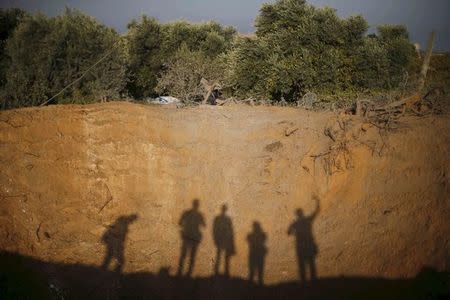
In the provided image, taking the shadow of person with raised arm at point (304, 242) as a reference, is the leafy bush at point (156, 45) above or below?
above

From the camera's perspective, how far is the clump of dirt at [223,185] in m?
7.34

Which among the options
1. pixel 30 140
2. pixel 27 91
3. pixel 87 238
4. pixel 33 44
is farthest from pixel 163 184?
pixel 33 44

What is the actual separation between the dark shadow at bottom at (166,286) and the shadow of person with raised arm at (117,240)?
24 centimetres

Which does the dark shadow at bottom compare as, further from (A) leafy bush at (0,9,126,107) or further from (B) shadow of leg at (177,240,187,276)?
(A) leafy bush at (0,9,126,107)

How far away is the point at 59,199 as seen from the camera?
324 inches

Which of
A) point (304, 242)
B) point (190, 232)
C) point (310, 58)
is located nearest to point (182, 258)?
point (190, 232)

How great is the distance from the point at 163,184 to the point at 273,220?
8.09ft

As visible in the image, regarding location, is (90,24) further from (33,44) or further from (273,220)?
(273,220)

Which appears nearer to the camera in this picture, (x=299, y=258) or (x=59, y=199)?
(x=299, y=258)

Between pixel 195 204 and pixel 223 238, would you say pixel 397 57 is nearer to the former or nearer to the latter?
pixel 195 204

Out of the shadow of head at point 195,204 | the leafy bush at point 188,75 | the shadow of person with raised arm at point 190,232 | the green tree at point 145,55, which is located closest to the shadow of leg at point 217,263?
the shadow of person with raised arm at point 190,232

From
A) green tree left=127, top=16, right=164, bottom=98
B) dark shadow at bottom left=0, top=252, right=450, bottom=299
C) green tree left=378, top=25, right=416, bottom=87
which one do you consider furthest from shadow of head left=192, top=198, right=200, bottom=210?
green tree left=127, top=16, right=164, bottom=98

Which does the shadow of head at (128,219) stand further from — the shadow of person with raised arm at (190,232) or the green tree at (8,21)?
the green tree at (8,21)

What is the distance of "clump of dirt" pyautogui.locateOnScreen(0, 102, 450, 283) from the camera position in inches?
289
